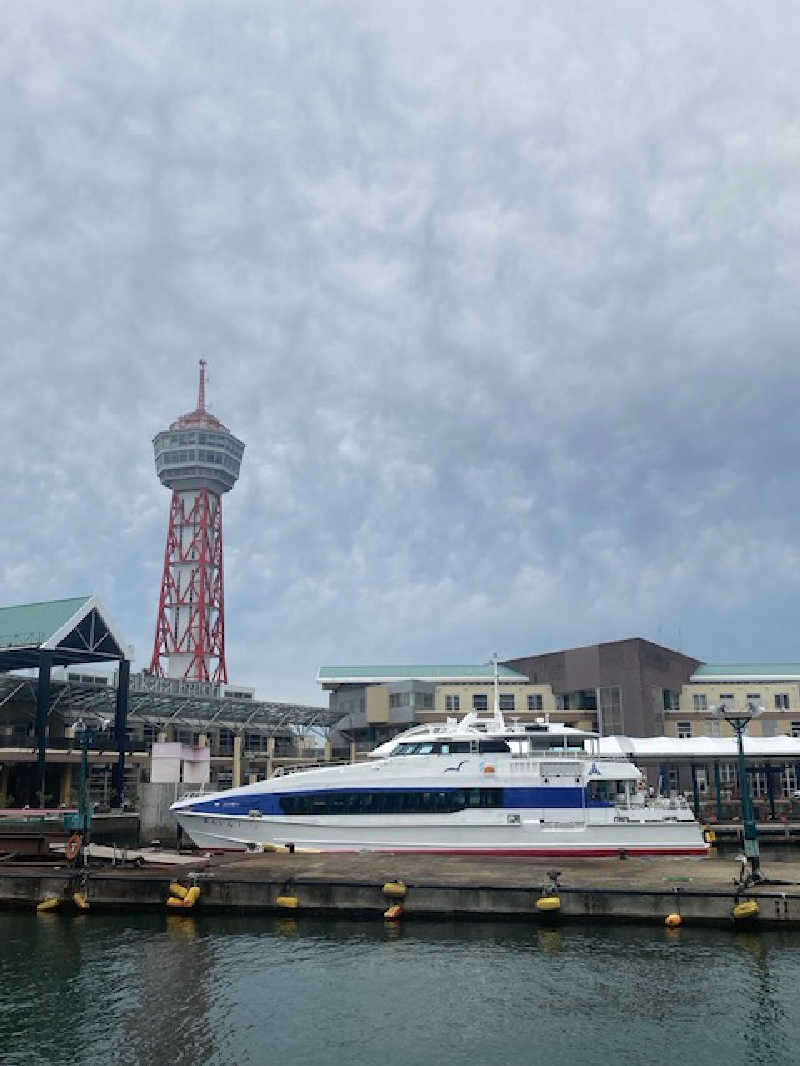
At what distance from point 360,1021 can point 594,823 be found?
68.2 feet

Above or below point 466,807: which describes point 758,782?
below

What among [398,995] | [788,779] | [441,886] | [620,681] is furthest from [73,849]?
[788,779]

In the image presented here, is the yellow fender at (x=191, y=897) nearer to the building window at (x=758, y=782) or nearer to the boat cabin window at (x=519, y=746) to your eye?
the boat cabin window at (x=519, y=746)

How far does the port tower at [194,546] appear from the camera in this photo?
155000 mm

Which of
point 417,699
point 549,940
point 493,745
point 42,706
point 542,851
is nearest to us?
point 549,940

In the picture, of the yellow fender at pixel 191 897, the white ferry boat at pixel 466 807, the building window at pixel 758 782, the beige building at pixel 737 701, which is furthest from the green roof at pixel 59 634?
the building window at pixel 758 782

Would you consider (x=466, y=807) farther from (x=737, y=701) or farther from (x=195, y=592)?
(x=195, y=592)

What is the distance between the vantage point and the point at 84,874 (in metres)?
28.8

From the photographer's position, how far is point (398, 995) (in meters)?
19.5

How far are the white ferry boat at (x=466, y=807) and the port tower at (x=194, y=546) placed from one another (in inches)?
4667

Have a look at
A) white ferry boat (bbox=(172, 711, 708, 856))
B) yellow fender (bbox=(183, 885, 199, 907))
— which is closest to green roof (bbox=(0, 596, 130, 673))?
white ferry boat (bbox=(172, 711, 708, 856))

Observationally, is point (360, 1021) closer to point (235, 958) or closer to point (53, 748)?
point (235, 958)

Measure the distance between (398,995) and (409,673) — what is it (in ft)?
231

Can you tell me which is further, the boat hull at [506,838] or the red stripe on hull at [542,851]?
the boat hull at [506,838]
